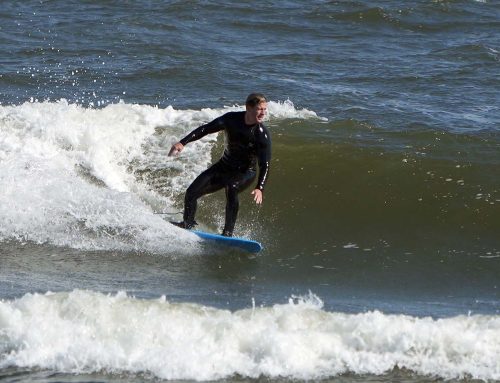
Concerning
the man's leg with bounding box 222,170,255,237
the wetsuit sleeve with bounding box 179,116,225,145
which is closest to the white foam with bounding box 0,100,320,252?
the man's leg with bounding box 222,170,255,237

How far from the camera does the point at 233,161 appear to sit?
10031 millimetres

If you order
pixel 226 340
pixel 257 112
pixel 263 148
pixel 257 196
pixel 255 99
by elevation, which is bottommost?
pixel 226 340

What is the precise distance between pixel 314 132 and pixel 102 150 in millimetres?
3235

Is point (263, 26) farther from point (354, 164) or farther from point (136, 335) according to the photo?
point (136, 335)

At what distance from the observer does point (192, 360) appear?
723cm

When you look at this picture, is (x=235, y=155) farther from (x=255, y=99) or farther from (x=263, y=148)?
(x=255, y=99)

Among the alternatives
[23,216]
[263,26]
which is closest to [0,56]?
[263,26]

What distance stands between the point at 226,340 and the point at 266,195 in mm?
4952

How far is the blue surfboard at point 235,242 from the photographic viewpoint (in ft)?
32.8

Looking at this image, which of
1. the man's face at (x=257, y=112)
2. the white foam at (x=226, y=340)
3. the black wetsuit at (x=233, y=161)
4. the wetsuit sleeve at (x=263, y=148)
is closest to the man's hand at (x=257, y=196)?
the black wetsuit at (x=233, y=161)

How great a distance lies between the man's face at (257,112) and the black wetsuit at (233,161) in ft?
0.45

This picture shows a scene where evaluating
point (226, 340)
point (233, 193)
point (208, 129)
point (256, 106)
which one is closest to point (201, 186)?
point (233, 193)

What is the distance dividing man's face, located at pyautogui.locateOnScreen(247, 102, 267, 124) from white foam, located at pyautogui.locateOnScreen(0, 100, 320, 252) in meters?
1.49

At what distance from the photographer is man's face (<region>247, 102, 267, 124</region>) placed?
9445 mm
